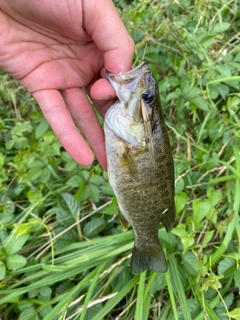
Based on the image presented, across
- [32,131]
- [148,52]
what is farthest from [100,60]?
[32,131]

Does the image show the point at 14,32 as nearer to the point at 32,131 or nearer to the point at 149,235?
the point at 32,131

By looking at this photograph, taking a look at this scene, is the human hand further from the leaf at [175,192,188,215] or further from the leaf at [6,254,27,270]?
the leaf at [6,254,27,270]

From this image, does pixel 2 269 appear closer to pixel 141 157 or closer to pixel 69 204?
pixel 69 204

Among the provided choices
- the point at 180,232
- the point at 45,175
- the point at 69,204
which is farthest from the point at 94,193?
the point at 180,232

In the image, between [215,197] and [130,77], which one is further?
[215,197]

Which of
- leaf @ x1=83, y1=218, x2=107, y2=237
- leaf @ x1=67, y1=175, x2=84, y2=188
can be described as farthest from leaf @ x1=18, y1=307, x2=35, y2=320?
leaf @ x1=67, y1=175, x2=84, y2=188
